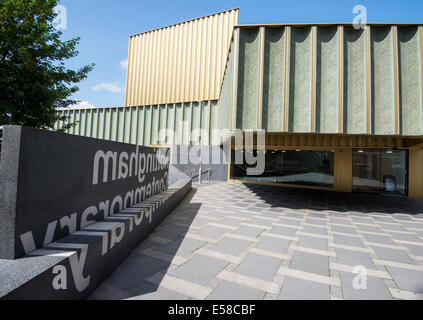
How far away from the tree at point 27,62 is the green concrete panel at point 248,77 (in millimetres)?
7829

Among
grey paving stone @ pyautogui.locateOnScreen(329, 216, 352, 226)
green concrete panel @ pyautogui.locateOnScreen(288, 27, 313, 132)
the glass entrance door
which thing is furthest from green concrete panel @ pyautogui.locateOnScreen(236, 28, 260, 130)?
the glass entrance door

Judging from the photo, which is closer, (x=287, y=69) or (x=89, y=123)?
(x=287, y=69)

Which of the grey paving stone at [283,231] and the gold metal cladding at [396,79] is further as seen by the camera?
the gold metal cladding at [396,79]

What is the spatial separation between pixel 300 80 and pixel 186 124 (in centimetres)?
1316

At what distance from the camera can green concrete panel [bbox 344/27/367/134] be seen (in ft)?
24.5

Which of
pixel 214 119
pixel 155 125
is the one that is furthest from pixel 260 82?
pixel 155 125

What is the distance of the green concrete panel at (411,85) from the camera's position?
288 inches

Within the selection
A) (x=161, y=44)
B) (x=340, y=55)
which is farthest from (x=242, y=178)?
(x=161, y=44)

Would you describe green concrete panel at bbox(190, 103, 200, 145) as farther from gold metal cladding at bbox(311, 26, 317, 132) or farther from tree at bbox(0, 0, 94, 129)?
gold metal cladding at bbox(311, 26, 317, 132)

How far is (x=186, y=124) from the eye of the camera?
19.7 m

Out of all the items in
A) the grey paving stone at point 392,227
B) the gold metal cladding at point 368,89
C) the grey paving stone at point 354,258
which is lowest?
the grey paving stone at point 354,258

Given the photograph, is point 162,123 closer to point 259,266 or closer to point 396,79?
point 396,79

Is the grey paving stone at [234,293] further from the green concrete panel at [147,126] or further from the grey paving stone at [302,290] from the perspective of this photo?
the green concrete panel at [147,126]

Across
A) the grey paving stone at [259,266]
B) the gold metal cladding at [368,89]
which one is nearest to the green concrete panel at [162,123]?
the gold metal cladding at [368,89]
